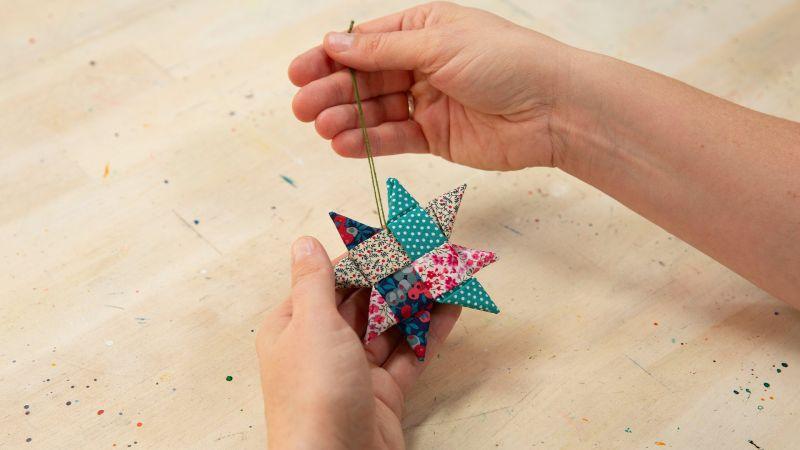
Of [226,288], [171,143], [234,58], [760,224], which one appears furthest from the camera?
[234,58]

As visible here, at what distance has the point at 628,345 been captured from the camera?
121cm

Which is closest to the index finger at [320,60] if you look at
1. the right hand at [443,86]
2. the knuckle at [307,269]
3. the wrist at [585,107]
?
the right hand at [443,86]

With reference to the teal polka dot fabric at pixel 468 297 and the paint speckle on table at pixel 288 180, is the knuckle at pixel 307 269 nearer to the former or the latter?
the teal polka dot fabric at pixel 468 297

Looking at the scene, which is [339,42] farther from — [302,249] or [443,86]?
[302,249]

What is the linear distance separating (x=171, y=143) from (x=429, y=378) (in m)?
0.74

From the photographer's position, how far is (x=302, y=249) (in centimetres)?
107

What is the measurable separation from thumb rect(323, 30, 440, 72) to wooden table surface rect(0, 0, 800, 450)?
0.26 m

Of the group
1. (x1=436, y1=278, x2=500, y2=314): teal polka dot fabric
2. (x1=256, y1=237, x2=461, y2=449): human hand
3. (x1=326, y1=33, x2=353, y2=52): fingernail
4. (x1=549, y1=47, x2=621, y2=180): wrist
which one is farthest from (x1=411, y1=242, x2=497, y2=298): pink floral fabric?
(x1=326, y1=33, x2=353, y2=52): fingernail

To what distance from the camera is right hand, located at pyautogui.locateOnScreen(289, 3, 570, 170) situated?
124cm

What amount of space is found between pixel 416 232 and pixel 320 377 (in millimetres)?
292

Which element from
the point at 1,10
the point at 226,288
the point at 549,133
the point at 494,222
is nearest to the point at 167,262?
the point at 226,288

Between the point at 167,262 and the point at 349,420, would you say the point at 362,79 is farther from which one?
the point at 349,420

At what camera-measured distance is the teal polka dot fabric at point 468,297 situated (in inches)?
43.2

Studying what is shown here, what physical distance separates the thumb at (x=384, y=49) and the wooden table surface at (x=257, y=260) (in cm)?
26
